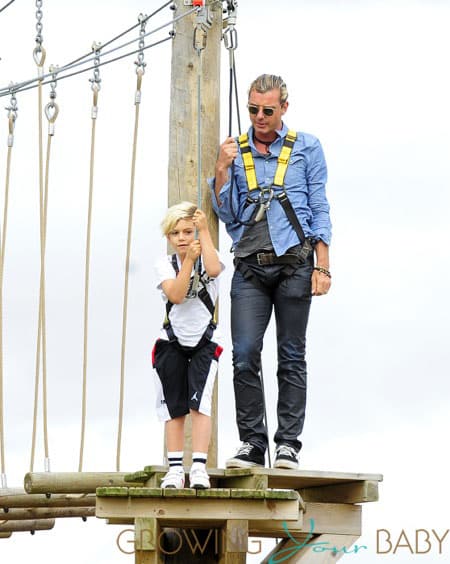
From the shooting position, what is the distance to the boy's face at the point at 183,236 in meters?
8.06

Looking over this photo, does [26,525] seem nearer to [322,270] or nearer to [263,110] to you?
[322,270]

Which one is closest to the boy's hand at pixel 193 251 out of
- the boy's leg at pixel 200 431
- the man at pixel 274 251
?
the man at pixel 274 251

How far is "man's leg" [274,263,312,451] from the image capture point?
27.8 feet

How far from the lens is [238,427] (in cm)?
851

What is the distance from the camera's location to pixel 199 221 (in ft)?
26.4

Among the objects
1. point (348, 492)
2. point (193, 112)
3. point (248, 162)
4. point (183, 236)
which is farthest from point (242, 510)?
point (193, 112)

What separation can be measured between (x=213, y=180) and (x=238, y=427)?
52.6 inches

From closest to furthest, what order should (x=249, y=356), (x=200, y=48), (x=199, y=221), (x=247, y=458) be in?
1. (x=199, y=221)
2. (x=247, y=458)
3. (x=249, y=356)
4. (x=200, y=48)

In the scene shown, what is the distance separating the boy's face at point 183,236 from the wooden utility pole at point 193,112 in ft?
2.46

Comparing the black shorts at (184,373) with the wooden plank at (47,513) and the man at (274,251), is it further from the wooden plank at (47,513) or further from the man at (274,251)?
the wooden plank at (47,513)

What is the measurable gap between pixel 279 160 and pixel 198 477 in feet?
6.04

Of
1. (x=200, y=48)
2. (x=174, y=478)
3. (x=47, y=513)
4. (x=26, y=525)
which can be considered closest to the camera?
(x=174, y=478)

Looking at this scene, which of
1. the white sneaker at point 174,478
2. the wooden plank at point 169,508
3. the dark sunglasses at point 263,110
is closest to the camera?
the wooden plank at point 169,508

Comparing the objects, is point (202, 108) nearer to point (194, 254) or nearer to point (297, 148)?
point (297, 148)
